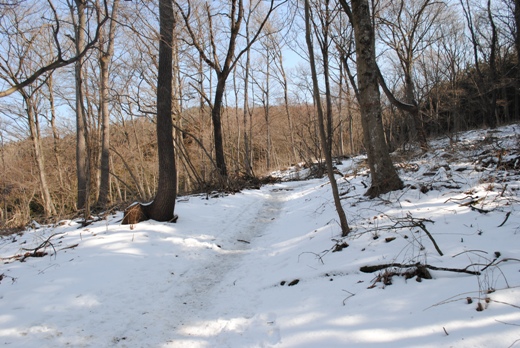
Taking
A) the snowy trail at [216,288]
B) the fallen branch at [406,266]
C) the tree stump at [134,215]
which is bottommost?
the snowy trail at [216,288]

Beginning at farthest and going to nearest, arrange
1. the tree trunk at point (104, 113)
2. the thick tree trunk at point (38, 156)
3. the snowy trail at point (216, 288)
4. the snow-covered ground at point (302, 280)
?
the thick tree trunk at point (38, 156) → the tree trunk at point (104, 113) → the snowy trail at point (216, 288) → the snow-covered ground at point (302, 280)

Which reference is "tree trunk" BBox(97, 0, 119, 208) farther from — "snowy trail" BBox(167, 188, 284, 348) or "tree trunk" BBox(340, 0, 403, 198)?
"tree trunk" BBox(340, 0, 403, 198)

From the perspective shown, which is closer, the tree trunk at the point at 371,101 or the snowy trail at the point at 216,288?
the snowy trail at the point at 216,288

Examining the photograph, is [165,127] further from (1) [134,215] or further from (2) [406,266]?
(2) [406,266]

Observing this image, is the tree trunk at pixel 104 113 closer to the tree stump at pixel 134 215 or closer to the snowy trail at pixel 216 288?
the tree stump at pixel 134 215

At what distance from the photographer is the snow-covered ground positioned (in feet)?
8.06

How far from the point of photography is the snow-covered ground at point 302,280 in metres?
2.46

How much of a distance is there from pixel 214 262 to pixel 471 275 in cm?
375

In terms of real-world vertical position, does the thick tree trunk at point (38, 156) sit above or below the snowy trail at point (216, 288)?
above

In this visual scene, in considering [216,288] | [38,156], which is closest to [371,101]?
[216,288]

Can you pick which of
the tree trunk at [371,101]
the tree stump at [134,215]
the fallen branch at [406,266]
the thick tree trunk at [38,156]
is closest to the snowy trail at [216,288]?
the fallen branch at [406,266]

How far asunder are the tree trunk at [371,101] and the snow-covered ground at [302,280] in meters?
0.45

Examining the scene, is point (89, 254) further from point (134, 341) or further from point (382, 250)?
point (382, 250)

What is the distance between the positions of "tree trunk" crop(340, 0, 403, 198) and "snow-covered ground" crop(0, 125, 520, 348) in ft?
1.47
